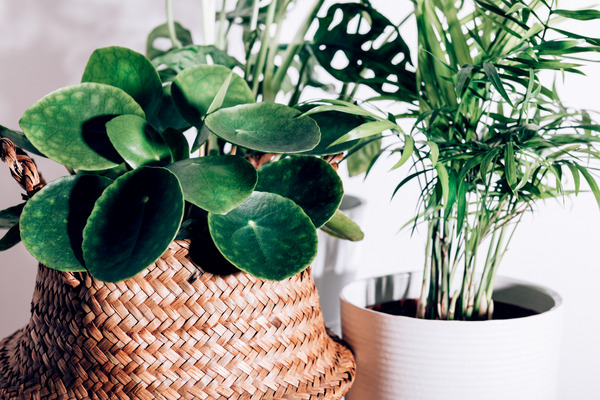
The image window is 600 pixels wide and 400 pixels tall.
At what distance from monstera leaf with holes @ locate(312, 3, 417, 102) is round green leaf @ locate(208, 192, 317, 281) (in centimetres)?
32

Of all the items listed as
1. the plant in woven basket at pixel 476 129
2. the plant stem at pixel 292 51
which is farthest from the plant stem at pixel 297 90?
the plant in woven basket at pixel 476 129

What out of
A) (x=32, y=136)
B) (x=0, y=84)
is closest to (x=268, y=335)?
(x=32, y=136)

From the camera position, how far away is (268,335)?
2.06ft

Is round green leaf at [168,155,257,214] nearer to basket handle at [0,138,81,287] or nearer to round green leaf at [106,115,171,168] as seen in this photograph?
round green leaf at [106,115,171,168]

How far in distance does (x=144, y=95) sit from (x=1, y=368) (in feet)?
1.35

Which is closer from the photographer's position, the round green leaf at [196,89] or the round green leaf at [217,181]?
the round green leaf at [217,181]

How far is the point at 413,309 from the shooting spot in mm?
855

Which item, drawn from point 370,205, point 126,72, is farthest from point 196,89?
point 370,205

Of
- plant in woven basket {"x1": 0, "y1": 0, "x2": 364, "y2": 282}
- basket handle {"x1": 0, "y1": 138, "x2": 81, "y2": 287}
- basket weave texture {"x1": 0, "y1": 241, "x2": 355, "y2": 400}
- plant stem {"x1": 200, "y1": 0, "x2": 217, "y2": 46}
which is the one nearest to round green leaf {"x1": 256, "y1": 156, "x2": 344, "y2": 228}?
plant in woven basket {"x1": 0, "y1": 0, "x2": 364, "y2": 282}

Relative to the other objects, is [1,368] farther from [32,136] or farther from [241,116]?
[241,116]

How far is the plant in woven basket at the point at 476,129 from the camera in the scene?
2.08 feet

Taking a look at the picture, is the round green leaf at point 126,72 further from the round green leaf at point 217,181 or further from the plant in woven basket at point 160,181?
the round green leaf at point 217,181

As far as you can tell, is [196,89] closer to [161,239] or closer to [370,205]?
[161,239]

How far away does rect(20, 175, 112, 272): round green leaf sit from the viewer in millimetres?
540
